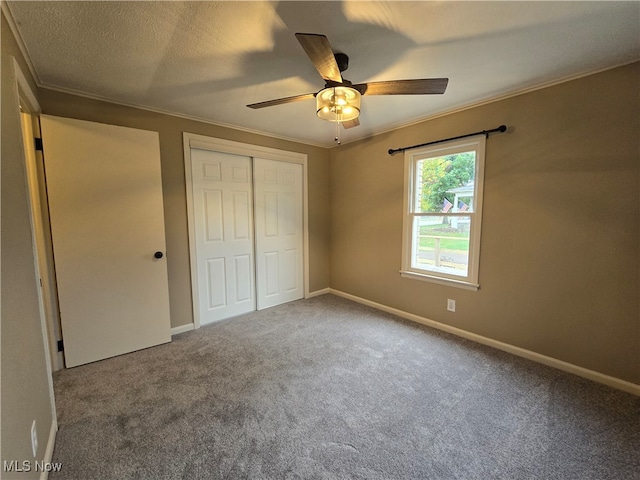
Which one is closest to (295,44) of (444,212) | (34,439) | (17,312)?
(17,312)

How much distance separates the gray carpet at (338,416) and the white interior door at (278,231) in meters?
1.15

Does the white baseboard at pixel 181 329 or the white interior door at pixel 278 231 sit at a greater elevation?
the white interior door at pixel 278 231

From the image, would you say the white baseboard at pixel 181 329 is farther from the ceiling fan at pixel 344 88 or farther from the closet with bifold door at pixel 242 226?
the ceiling fan at pixel 344 88

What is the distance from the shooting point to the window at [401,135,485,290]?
264 centimetres

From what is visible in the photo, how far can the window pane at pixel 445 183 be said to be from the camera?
106 inches

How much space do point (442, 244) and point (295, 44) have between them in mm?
2366

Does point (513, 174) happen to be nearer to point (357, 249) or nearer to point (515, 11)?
point (515, 11)

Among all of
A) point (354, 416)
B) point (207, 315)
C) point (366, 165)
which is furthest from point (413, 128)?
point (207, 315)

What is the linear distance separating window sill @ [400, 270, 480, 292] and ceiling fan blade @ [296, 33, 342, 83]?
7.40 feet

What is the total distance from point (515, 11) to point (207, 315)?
3.57m

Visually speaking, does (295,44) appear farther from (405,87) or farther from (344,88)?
(405,87)

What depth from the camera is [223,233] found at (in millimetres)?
3219

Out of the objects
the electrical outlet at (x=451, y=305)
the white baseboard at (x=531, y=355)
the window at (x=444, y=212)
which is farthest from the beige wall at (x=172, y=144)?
the electrical outlet at (x=451, y=305)

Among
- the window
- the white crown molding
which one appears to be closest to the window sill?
the window
